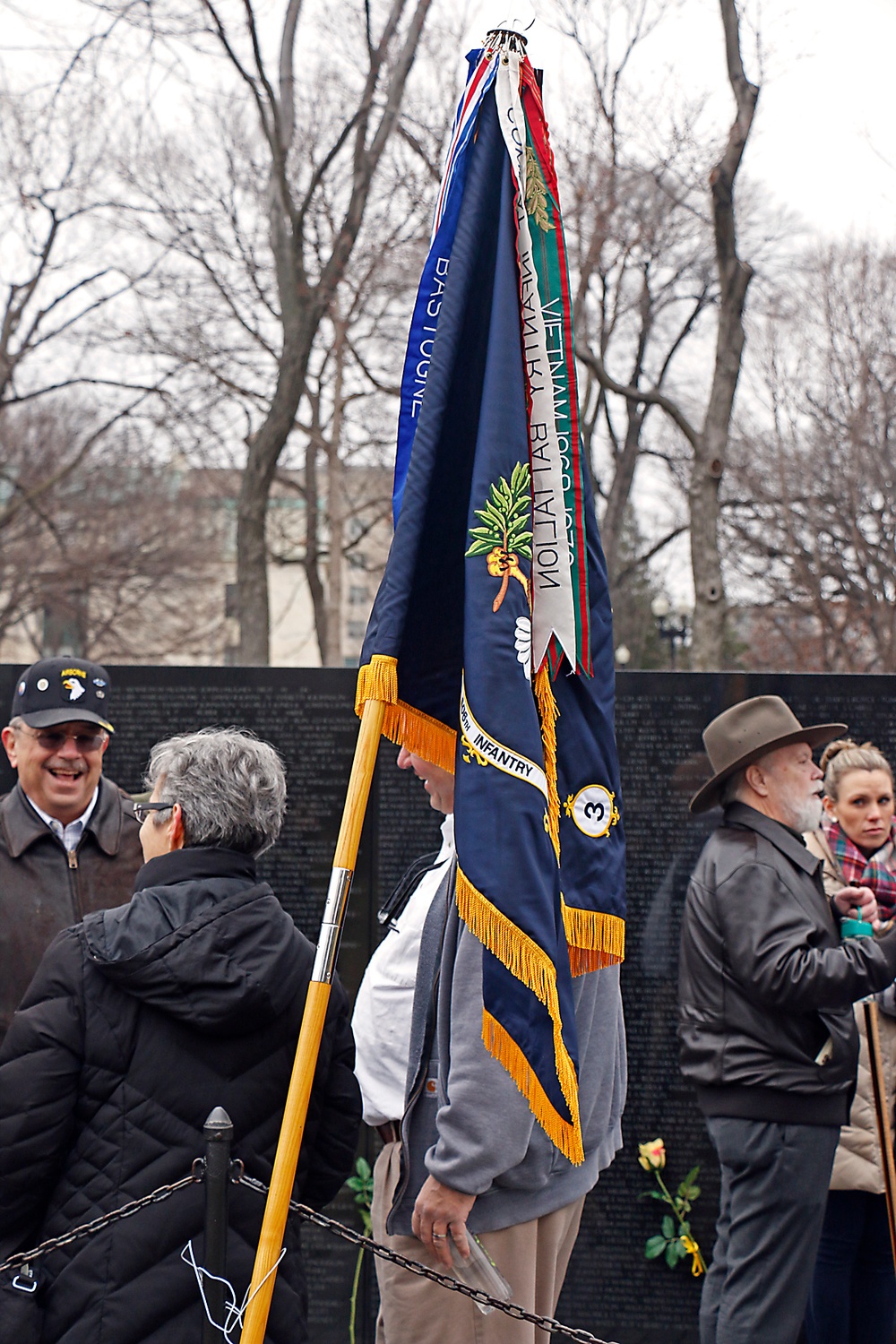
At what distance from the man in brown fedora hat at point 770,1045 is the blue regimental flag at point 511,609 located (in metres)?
1.19

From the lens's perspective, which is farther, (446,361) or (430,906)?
(430,906)

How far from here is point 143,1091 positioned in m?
2.40

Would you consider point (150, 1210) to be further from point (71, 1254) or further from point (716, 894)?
point (716, 894)

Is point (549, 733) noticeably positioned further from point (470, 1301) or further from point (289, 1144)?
point (470, 1301)

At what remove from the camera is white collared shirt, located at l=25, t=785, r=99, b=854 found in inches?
160

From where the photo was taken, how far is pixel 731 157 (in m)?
10.8

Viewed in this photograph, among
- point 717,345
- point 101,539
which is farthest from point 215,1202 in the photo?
point 101,539

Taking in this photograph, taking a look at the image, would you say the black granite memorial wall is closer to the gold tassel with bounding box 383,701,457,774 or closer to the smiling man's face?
the smiling man's face

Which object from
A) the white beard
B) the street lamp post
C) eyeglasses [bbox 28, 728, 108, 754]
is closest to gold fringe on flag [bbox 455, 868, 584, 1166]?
the white beard

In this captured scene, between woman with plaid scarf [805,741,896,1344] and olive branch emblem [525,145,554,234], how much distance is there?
250 centimetres

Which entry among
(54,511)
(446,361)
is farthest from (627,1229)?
(54,511)

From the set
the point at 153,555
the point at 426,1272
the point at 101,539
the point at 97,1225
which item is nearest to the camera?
the point at 97,1225

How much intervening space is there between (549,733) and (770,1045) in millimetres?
1666

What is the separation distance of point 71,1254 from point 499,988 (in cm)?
95
